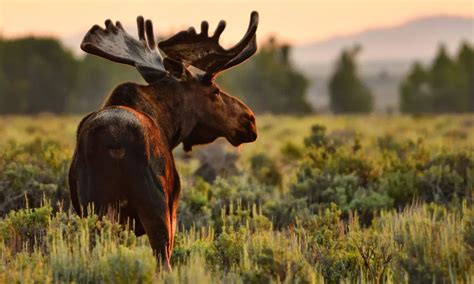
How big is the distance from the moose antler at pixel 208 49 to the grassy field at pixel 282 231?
132 cm

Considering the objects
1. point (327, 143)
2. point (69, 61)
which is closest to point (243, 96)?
point (69, 61)

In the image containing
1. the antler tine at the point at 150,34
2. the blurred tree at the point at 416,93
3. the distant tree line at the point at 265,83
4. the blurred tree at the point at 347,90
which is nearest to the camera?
the antler tine at the point at 150,34

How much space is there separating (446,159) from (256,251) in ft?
24.0

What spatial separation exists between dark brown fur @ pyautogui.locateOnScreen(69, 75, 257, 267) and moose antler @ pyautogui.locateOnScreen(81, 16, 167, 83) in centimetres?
12

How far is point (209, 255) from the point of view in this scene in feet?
22.1

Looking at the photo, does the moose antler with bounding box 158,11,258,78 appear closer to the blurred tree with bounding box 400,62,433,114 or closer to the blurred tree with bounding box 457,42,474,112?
the blurred tree with bounding box 400,62,433,114

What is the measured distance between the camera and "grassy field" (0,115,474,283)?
5.56 meters

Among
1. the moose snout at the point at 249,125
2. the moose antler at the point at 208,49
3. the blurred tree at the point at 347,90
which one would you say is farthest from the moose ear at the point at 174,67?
the blurred tree at the point at 347,90

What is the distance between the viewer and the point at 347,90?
81.2 meters

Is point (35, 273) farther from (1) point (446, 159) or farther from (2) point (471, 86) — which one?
(2) point (471, 86)

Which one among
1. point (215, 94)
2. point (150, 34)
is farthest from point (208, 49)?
point (150, 34)

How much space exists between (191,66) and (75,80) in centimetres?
6968

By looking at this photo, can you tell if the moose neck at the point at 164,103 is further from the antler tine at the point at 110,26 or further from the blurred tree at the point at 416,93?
the blurred tree at the point at 416,93

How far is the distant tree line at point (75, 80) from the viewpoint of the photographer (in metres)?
71.7
